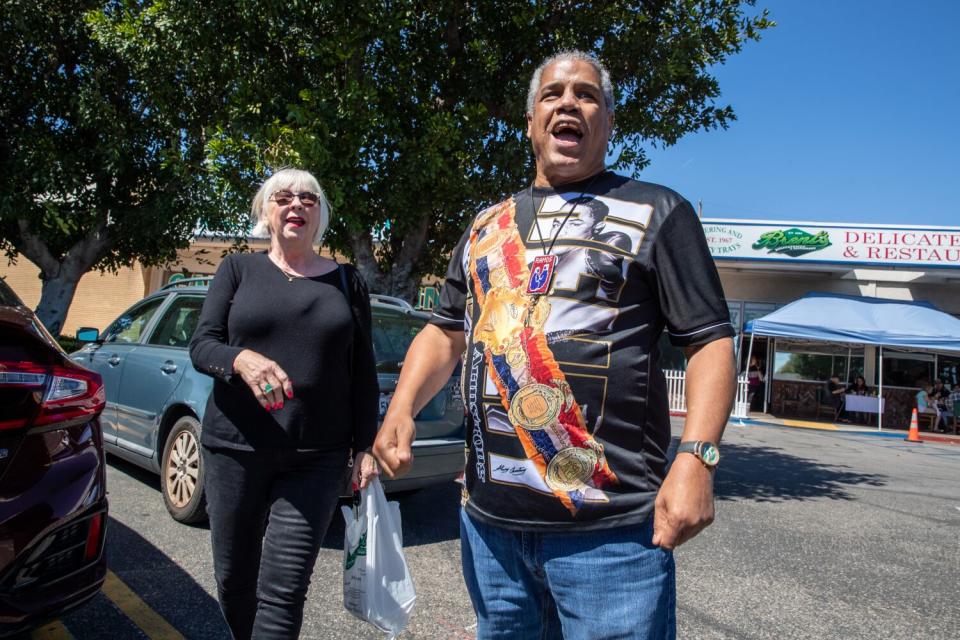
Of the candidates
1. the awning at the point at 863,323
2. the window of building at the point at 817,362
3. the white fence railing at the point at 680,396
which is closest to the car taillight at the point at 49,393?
the white fence railing at the point at 680,396

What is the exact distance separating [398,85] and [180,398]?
175 inches

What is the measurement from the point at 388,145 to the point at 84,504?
5.90 metres

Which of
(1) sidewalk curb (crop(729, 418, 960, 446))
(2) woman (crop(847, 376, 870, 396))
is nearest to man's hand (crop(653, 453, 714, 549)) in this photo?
(1) sidewalk curb (crop(729, 418, 960, 446))

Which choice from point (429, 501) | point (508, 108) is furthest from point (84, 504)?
point (508, 108)

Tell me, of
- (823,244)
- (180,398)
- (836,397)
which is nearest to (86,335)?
(180,398)

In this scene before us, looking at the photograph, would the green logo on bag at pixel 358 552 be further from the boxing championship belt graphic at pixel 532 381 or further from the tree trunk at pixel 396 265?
the tree trunk at pixel 396 265

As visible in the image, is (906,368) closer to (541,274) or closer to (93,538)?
(541,274)

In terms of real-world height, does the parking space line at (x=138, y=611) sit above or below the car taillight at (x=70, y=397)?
below

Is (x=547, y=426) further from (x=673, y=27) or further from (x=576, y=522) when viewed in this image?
(x=673, y=27)

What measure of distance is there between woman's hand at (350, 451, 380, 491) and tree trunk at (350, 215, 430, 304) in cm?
628

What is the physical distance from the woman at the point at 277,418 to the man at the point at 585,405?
0.84 meters

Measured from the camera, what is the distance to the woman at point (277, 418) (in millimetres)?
2266

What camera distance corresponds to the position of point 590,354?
147 cm

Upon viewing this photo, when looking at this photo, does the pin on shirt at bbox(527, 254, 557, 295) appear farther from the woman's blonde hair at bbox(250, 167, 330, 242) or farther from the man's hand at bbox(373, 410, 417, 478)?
the woman's blonde hair at bbox(250, 167, 330, 242)
